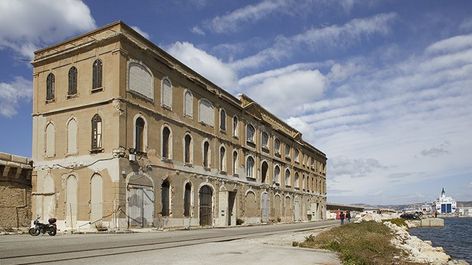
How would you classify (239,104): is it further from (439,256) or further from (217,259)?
(217,259)

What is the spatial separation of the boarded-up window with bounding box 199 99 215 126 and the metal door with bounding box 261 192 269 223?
15238 mm

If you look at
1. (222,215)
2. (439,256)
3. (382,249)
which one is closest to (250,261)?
(382,249)

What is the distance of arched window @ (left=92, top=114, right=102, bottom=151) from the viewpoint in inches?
1168

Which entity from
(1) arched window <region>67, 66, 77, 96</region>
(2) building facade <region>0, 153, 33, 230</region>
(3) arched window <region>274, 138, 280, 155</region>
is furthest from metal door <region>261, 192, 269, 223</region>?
(1) arched window <region>67, 66, 77, 96</region>

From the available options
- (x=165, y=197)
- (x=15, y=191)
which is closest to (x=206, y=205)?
(x=165, y=197)

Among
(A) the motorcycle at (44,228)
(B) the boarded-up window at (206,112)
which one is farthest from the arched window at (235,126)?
(A) the motorcycle at (44,228)

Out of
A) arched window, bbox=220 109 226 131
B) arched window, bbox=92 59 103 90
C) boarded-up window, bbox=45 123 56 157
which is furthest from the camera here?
arched window, bbox=220 109 226 131

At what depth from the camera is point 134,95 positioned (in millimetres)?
30953

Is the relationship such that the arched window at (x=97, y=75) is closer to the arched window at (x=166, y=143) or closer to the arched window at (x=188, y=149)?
the arched window at (x=166, y=143)

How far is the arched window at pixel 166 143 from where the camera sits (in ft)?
112

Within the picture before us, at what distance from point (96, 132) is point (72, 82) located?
4653 mm

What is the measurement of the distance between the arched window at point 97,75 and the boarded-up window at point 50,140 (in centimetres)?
500

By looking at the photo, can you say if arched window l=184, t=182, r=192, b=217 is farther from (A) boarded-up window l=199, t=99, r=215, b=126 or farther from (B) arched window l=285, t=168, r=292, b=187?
(B) arched window l=285, t=168, r=292, b=187

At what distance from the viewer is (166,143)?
34.6 m
